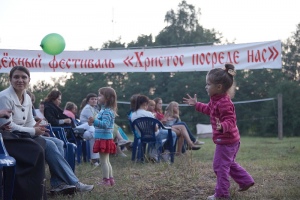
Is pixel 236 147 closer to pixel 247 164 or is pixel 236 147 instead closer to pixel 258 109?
pixel 247 164

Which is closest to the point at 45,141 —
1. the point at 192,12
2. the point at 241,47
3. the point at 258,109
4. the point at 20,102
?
the point at 20,102

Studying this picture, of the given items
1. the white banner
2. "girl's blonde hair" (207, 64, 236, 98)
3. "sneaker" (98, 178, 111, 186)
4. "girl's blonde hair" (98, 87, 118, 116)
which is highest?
the white banner

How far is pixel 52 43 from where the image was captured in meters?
8.95

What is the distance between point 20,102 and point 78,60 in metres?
6.34

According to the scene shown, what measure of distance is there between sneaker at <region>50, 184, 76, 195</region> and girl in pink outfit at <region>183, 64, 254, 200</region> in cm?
130

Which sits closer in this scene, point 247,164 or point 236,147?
point 236,147

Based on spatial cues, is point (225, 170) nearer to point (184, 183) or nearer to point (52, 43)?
point (184, 183)

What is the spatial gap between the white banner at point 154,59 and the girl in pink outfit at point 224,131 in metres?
6.13

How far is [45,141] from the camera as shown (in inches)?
183

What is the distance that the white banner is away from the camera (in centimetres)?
1067

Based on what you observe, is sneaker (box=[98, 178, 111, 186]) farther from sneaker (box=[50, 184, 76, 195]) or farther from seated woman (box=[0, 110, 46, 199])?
seated woman (box=[0, 110, 46, 199])

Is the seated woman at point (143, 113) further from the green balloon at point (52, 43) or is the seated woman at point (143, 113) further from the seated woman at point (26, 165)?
the seated woman at point (26, 165)

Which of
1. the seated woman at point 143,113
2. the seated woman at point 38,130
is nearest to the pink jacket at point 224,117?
the seated woman at point 38,130

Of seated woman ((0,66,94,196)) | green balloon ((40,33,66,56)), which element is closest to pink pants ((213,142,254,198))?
seated woman ((0,66,94,196))
